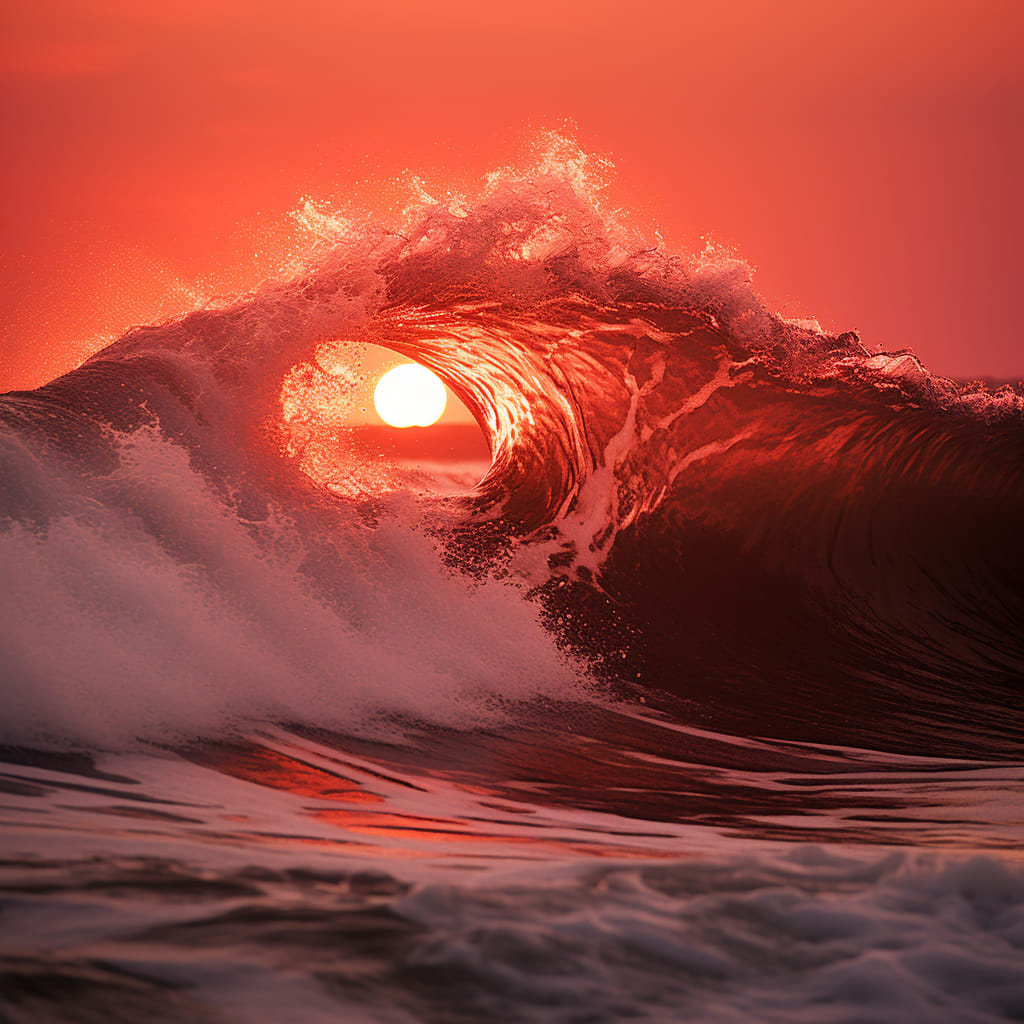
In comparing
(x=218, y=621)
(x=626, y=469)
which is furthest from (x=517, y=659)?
(x=626, y=469)

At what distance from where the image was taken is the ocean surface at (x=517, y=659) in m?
2.35

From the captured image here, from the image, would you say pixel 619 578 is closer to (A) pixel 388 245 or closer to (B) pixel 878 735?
(B) pixel 878 735

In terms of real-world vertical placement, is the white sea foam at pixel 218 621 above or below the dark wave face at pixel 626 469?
below

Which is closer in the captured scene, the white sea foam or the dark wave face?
the white sea foam

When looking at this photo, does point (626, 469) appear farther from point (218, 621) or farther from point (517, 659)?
point (218, 621)

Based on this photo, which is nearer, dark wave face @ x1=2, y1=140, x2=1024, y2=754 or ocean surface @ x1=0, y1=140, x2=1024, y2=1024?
ocean surface @ x1=0, y1=140, x2=1024, y2=1024

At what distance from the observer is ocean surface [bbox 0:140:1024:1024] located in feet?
7.70

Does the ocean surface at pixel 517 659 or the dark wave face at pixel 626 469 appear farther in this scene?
the dark wave face at pixel 626 469

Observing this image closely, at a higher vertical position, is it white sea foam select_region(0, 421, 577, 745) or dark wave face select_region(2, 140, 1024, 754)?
dark wave face select_region(2, 140, 1024, 754)

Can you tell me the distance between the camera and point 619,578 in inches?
295

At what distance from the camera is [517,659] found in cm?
603

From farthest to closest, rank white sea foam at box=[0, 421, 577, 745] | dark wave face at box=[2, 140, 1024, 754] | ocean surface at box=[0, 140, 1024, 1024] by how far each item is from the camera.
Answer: dark wave face at box=[2, 140, 1024, 754], white sea foam at box=[0, 421, 577, 745], ocean surface at box=[0, 140, 1024, 1024]

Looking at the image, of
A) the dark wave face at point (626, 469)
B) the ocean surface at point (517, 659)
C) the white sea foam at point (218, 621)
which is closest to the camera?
the ocean surface at point (517, 659)

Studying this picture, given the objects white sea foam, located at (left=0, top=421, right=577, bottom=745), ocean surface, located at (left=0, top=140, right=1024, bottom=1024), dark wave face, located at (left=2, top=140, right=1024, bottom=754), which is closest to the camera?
ocean surface, located at (left=0, top=140, right=1024, bottom=1024)
